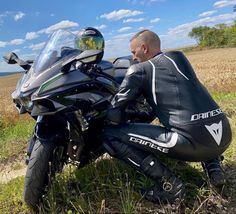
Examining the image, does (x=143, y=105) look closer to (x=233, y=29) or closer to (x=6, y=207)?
(x=6, y=207)

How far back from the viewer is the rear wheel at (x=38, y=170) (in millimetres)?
3117

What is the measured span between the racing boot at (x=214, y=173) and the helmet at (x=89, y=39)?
1469 mm

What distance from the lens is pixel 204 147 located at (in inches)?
120

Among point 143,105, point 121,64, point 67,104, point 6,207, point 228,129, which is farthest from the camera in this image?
point 121,64

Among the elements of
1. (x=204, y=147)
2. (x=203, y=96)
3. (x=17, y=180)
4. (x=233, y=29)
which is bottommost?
(x=233, y=29)

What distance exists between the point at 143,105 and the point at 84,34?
0.96 m

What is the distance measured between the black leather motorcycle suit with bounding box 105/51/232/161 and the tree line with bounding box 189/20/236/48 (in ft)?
259

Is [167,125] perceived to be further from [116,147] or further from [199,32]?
[199,32]

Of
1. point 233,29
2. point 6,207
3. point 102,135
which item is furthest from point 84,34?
point 233,29

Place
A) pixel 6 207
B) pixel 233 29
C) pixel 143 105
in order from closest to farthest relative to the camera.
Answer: pixel 6 207 < pixel 143 105 < pixel 233 29

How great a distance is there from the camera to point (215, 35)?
317 ft

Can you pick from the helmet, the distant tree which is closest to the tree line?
the distant tree

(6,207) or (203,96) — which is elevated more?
(203,96)

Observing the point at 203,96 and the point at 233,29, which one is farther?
the point at 233,29
